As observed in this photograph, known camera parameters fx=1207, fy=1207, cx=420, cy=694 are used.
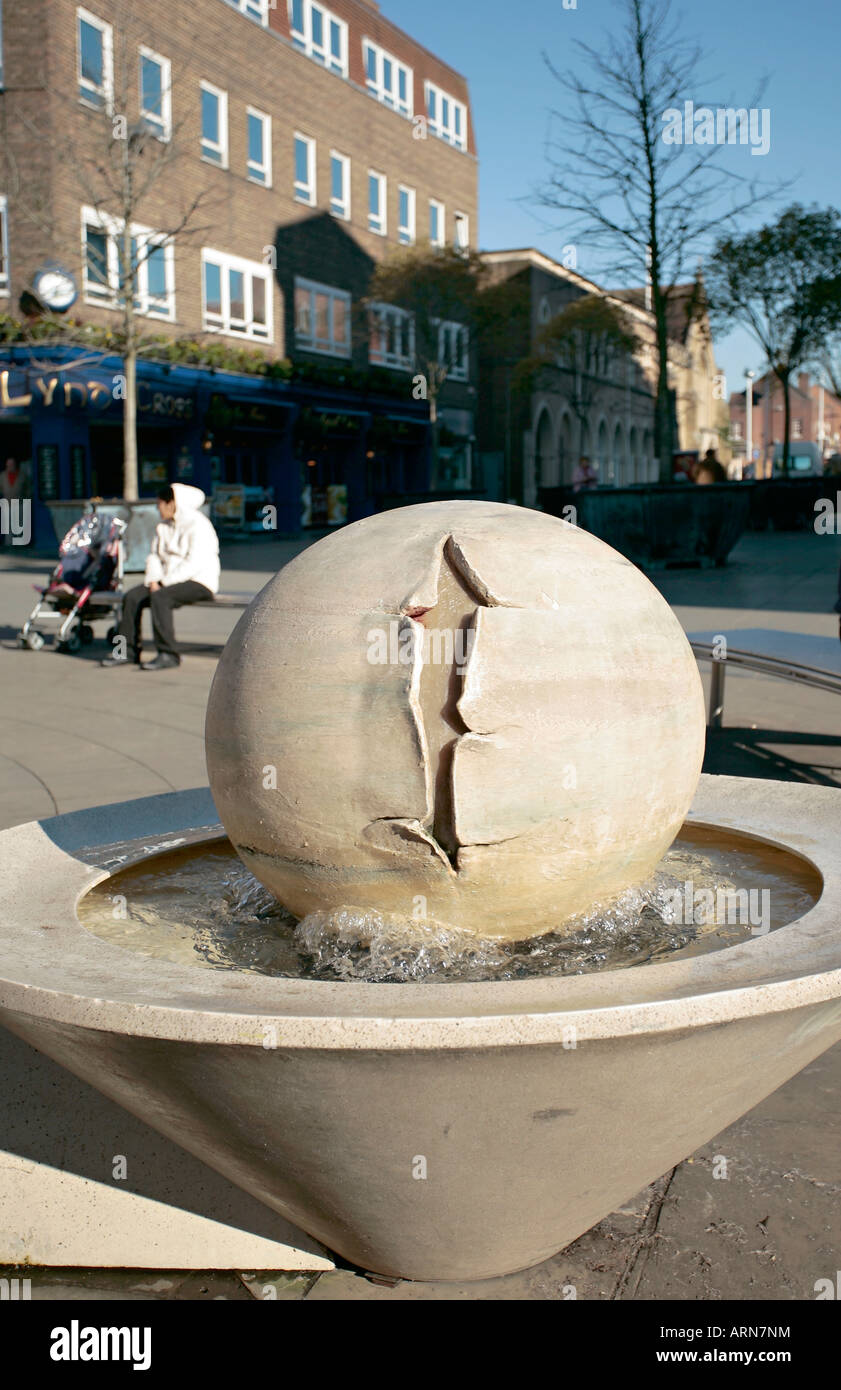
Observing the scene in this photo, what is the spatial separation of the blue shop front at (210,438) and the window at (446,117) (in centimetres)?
1067

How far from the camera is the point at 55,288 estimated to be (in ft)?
80.1

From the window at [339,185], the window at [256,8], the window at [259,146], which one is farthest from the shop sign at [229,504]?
the window at [256,8]

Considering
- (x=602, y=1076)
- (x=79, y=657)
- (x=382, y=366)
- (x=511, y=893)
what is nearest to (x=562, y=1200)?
(x=602, y=1076)

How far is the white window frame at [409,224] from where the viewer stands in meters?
39.2

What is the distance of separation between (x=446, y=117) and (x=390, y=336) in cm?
935

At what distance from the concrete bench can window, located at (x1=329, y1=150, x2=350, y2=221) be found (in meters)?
30.9

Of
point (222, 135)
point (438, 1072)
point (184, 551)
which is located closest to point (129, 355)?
point (184, 551)

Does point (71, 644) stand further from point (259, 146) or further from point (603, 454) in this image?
point (603, 454)

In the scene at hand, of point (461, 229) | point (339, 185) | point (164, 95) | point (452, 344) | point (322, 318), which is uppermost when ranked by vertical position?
point (461, 229)

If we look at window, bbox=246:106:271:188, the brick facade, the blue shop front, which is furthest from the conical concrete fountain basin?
window, bbox=246:106:271:188

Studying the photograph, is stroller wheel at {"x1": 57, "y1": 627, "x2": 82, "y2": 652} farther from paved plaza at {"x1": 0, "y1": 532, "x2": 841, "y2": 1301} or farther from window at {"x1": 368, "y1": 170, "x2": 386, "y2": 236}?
window at {"x1": 368, "y1": 170, "x2": 386, "y2": 236}

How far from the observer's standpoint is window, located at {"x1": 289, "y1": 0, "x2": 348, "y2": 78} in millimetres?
33750

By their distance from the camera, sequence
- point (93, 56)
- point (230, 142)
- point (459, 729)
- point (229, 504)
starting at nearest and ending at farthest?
point (459, 729) → point (93, 56) → point (229, 504) → point (230, 142)

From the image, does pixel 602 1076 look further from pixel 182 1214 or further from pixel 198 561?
pixel 198 561
